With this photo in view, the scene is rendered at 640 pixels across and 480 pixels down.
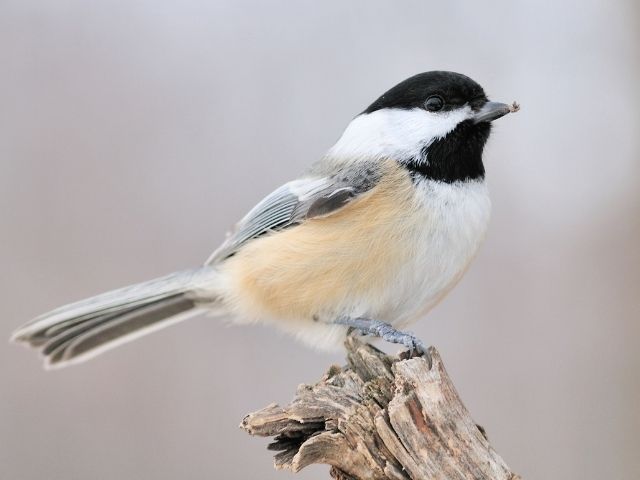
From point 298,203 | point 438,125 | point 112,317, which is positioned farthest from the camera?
point 112,317

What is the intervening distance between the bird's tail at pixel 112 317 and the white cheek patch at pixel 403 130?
712 mm

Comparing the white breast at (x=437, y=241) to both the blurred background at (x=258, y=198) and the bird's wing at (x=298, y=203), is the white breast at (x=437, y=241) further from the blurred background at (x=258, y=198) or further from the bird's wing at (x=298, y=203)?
the blurred background at (x=258, y=198)

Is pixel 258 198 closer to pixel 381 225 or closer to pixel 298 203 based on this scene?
pixel 298 203

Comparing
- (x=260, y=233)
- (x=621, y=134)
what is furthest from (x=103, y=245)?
(x=621, y=134)

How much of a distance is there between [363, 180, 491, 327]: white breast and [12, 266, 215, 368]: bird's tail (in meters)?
0.71

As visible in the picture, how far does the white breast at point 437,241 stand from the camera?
Answer: 6.95ft

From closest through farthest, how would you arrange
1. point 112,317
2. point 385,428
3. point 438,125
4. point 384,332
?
point 385,428, point 384,332, point 438,125, point 112,317

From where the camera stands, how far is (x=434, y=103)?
7.34 feet

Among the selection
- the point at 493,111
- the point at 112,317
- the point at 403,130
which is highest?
the point at 112,317

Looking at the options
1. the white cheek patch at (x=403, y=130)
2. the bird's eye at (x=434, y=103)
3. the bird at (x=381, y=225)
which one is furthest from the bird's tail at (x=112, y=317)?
the bird's eye at (x=434, y=103)

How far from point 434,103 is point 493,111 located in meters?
0.17

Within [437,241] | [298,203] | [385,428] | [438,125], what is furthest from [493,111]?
[385,428]

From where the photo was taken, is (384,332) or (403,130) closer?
(384,332)

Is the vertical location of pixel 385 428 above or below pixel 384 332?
below
